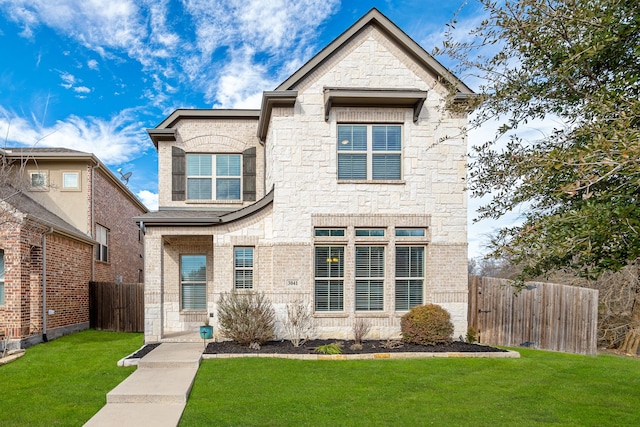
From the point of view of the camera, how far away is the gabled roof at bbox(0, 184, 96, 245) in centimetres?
1140

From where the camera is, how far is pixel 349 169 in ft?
34.5

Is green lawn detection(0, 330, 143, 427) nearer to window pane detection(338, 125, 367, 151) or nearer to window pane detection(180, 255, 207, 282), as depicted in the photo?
window pane detection(180, 255, 207, 282)

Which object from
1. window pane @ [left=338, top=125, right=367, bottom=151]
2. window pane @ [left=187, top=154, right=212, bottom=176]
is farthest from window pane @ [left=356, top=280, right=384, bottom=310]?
window pane @ [left=187, top=154, right=212, bottom=176]

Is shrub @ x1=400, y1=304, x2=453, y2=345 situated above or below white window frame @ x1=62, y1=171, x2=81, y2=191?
below

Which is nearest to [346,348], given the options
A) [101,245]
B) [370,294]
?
[370,294]

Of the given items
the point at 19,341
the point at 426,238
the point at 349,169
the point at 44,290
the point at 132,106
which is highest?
the point at 132,106

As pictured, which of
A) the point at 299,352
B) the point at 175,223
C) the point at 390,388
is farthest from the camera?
the point at 175,223

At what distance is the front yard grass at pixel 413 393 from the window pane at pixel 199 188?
6.24 metres

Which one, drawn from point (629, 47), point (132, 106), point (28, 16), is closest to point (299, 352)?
point (629, 47)

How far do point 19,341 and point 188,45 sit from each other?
10733mm

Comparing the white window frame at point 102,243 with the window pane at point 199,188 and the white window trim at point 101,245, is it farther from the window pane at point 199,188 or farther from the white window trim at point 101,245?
the window pane at point 199,188

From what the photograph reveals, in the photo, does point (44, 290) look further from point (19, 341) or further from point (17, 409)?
point (17, 409)

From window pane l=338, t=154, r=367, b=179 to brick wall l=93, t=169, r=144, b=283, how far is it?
1050 cm

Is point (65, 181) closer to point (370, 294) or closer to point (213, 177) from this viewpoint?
point (213, 177)
